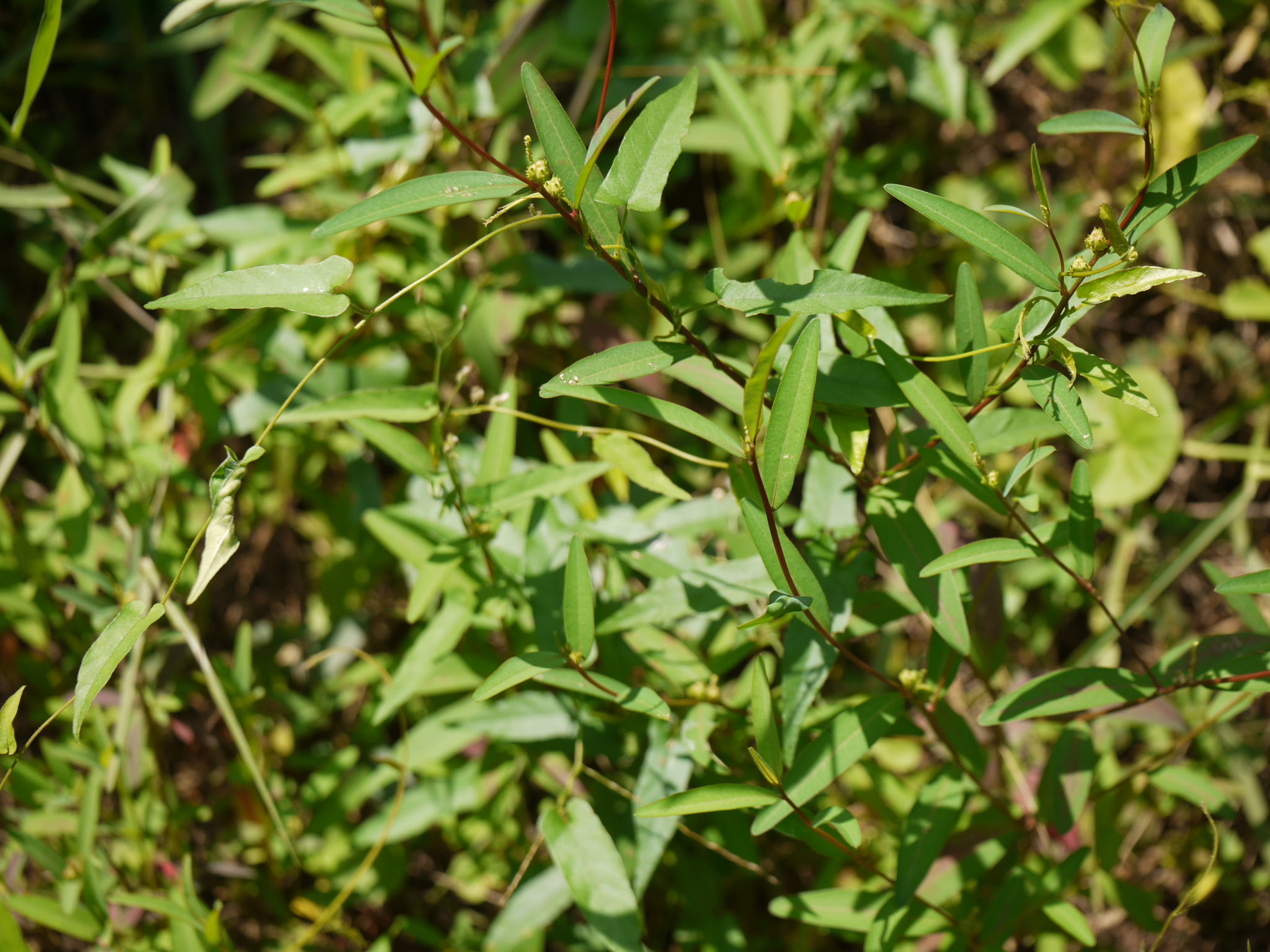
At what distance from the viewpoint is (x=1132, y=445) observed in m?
1.65

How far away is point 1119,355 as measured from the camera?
185 cm

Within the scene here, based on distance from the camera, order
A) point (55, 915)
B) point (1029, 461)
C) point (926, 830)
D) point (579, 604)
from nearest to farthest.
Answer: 1. point (1029, 461)
2. point (579, 604)
3. point (926, 830)
4. point (55, 915)

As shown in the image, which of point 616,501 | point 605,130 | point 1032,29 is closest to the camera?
point 605,130

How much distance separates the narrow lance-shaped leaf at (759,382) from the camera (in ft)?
2.12

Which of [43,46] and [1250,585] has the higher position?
[43,46]

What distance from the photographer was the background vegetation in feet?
3.04

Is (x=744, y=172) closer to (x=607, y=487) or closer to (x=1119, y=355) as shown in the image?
(x=607, y=487)

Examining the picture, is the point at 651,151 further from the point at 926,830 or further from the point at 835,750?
the point at 926,830

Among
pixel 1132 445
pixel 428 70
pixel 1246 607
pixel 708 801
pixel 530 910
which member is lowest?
pixel 530 910

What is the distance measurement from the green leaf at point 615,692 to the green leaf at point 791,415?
258 millimetres

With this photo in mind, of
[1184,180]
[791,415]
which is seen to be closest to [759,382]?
[791,415]

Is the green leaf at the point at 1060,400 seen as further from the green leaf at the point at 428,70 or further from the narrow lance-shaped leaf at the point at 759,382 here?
the green leaf at the point at 428,70

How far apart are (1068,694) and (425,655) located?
70 cm

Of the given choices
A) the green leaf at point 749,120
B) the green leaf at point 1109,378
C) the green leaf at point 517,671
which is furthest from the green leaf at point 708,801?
the green leaf at point 749,120
